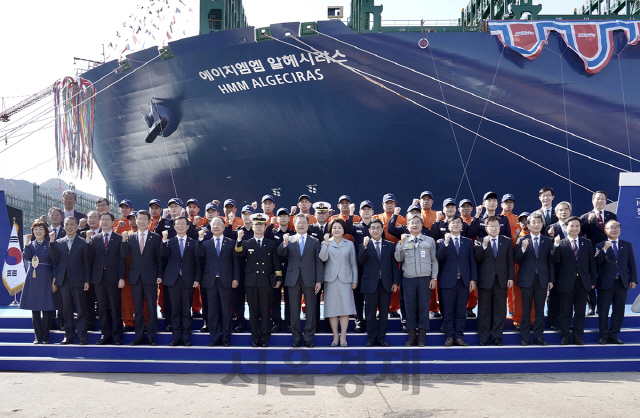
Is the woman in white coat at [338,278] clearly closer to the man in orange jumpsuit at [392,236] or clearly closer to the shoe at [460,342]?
the man in orange jumpsuit at [392,236]

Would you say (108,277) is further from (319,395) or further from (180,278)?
(319,395)

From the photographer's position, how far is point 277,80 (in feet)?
38.2

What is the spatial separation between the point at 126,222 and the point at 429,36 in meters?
7.82

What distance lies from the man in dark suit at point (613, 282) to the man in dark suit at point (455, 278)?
1.42m

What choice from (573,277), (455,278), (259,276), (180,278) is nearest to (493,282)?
(455,278)

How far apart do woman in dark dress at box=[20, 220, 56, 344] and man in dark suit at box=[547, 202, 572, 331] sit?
5725 mm

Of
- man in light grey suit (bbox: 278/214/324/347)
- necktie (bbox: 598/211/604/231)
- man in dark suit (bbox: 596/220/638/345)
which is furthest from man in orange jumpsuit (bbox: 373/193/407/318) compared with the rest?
necktie (bbox: 598/211/604/231)

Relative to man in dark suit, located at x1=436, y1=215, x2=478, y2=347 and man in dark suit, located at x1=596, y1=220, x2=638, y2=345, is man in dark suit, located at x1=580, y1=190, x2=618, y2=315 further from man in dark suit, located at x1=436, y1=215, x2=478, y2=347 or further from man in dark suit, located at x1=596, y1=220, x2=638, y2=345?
man in dark suit, located at x1=436, y1=215, x2=478, y2=347

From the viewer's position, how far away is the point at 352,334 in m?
5.66

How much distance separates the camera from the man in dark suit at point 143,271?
5.55 m

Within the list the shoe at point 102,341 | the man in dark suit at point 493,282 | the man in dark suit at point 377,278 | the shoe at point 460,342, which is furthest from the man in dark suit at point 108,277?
the man in dark suit at point 493,282

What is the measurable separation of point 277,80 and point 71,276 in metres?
7.28

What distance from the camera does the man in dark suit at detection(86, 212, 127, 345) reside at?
18.3ft

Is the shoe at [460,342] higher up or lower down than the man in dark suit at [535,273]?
lower down
